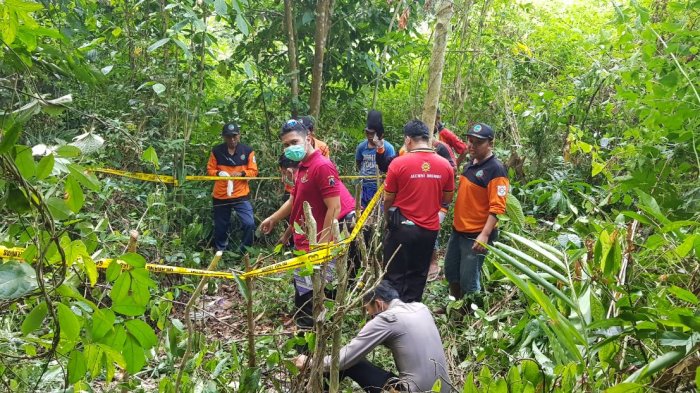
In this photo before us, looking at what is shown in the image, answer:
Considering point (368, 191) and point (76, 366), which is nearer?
point (76, 366)

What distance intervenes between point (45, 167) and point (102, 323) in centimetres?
39

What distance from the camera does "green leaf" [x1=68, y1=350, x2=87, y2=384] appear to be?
4.57 feet

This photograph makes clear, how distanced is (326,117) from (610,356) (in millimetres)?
7059

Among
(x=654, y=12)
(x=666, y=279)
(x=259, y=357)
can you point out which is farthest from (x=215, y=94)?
(x=666, y=279)

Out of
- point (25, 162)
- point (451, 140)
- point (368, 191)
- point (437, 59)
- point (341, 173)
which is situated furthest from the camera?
point (341, 173)

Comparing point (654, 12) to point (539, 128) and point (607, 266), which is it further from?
point (607, 266)

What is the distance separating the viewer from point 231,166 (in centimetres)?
670

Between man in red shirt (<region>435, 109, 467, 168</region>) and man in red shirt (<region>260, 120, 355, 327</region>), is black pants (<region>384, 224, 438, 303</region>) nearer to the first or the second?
man in red shirt (<region>260, 120, 355, 327</region>)

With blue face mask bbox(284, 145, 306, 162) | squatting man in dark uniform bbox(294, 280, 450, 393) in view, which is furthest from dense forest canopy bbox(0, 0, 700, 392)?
blue face mask bbox(284, 145, 306, 162)

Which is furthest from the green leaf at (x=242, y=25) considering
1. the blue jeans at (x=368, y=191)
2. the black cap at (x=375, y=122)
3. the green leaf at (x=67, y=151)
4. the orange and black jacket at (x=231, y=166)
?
the orange and black jacket at (x=231, y=166)

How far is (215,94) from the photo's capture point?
9.20m

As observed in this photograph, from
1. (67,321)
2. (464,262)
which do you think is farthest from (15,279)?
(464,262)

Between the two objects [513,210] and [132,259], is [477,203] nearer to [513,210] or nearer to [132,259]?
Result: [513,210]

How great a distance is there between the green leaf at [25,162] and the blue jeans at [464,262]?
11.9 feet
